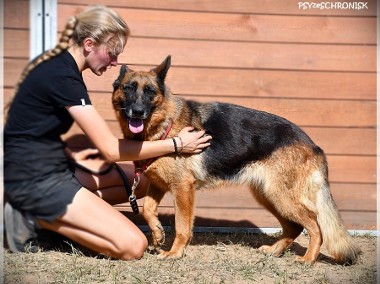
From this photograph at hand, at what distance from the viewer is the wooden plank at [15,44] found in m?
2.80

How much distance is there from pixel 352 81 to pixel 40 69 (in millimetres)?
3635

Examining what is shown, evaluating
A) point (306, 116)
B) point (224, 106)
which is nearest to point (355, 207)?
point (306, 116)

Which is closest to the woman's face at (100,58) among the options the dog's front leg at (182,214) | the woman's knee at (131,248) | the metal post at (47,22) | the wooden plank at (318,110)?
the woman's knee at (131,248)

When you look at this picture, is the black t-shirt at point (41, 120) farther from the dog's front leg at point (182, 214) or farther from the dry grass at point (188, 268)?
the dog's front leg at point (182, 214)

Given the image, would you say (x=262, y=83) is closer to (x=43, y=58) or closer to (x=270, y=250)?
(x=270, y=250)

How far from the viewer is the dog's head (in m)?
3.84

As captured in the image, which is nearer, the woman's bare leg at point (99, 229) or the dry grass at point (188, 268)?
the woman's bare leg at point (99, 229)

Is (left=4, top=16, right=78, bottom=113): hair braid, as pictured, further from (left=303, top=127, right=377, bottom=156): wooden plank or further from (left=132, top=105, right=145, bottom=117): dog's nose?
(left=303, top=127, right=377, bottom=156): wooden plank

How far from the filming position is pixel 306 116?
199 inches

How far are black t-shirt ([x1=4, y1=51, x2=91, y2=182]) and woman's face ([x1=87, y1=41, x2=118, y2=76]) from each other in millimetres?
99

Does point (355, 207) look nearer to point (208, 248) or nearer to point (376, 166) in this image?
point (376, 166)

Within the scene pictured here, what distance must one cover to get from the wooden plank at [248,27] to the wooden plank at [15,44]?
135 cm

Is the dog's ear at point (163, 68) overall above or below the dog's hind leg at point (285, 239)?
above

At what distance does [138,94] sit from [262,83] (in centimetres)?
160
